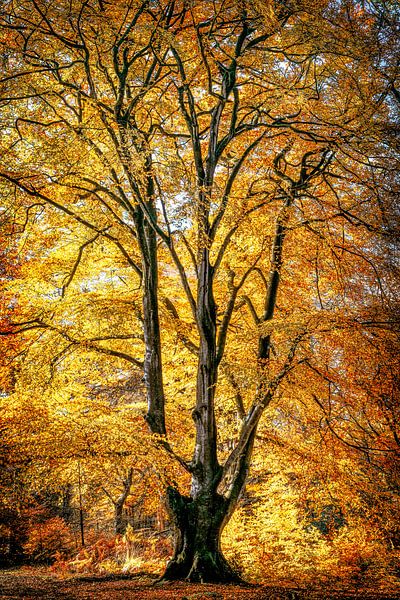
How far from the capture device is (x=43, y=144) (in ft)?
19.6

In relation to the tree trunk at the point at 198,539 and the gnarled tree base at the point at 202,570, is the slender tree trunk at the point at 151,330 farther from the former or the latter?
the gnarled tree base at the point at 202,570

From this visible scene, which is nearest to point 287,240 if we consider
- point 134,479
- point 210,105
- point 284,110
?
point 284,110

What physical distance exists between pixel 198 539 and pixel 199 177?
212 inches

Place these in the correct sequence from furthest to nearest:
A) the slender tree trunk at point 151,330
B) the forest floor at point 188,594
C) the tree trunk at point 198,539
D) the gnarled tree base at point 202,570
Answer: the slender tree trunk at point 151,330
the tree trunk at point 198,539
the gnarled tree base at point 202,570
the forest floor at point 188,594

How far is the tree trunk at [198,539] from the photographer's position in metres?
6.09

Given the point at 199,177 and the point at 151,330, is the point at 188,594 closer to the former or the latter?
the point at 151,330

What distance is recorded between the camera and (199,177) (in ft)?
22.1

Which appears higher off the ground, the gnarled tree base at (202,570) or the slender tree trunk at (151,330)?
the slender tree trunk at (151,330)

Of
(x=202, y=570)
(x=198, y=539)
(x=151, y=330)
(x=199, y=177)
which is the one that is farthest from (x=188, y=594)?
(x=199, y=177)

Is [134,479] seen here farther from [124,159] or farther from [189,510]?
[124,159]

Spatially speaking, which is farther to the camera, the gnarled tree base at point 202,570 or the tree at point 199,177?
the gnarled tree base at point 202,570

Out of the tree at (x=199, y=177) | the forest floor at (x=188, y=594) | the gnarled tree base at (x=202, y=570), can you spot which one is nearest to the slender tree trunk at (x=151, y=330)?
the tree at (x=199, y=177)

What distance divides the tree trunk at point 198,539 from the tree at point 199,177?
0.02m

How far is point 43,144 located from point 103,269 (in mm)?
3360
